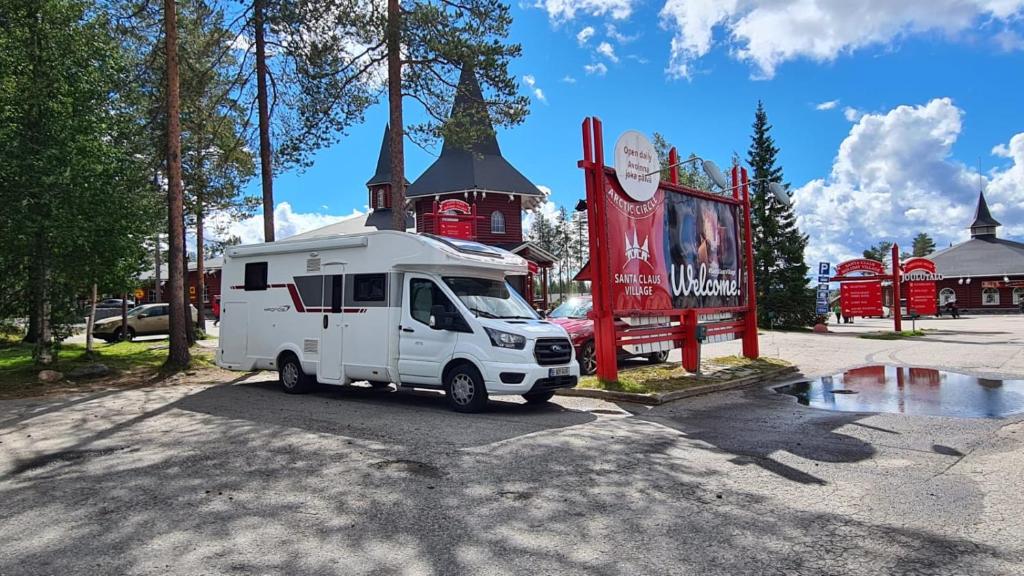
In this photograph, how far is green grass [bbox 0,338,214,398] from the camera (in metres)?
12.9

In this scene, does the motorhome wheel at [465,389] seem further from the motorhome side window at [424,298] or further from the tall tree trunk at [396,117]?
the tall tree trunk at [396,117]

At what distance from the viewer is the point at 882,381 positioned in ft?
42.3

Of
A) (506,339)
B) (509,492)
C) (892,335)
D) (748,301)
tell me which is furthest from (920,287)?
(509,492)

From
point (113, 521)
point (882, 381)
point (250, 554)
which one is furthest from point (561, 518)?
point (882, 381)

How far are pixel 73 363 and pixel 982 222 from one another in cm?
7208

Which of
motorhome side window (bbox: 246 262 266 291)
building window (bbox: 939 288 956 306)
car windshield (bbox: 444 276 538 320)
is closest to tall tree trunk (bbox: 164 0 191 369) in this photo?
motorhome side window (bbox: 246 262 266 291)

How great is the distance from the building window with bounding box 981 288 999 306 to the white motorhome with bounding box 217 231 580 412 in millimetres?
55354

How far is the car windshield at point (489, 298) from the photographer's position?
387 inches

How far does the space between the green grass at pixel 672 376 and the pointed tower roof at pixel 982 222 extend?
59943 mm

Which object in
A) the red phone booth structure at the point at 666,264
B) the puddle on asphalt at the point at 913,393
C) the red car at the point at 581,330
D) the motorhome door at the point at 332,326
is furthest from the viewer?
the red car at the point at 581,330

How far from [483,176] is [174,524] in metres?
30.2

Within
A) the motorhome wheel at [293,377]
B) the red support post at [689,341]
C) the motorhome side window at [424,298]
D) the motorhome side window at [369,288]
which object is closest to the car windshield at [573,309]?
the red support post at [689,341]

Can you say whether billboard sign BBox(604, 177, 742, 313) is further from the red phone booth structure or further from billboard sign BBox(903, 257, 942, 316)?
billboard sign BBox(903, 257, 942, 316)

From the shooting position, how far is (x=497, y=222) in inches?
1335
